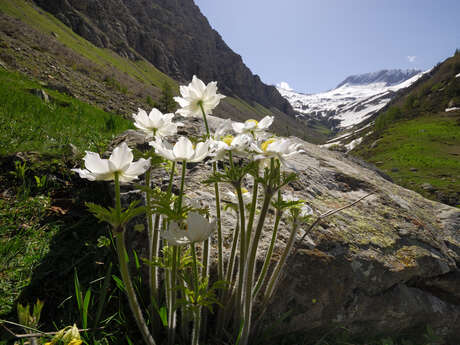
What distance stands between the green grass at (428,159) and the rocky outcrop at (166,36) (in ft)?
331

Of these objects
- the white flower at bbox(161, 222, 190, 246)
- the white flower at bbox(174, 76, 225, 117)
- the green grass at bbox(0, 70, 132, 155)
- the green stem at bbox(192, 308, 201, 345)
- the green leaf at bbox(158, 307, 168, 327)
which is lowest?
the green leaf at bbox(158, 307, 168, 327)

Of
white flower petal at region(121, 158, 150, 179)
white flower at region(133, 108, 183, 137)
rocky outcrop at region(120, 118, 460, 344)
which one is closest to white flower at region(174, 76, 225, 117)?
white flower at region(133, 108, 183, 137)

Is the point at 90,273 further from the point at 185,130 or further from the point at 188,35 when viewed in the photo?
the point at 188,35

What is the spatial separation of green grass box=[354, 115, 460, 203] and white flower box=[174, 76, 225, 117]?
18.1 m

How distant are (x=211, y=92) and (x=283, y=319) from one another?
2.08m

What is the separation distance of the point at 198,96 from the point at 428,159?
3182 cm

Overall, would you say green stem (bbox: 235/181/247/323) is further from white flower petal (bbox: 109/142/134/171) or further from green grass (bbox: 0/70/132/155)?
green grass (bbox: 0/70/132/155)

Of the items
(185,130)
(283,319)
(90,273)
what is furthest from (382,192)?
(90,273)

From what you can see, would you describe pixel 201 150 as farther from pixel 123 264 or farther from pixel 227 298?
pixel 227 298

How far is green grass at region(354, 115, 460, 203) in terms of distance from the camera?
61.7 feet

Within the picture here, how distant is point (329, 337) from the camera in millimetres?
2375

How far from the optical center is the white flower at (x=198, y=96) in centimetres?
196

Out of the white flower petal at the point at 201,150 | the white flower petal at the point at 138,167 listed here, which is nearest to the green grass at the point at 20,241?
the white flower petal at the point at 138,167

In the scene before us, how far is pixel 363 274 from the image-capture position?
256cm
